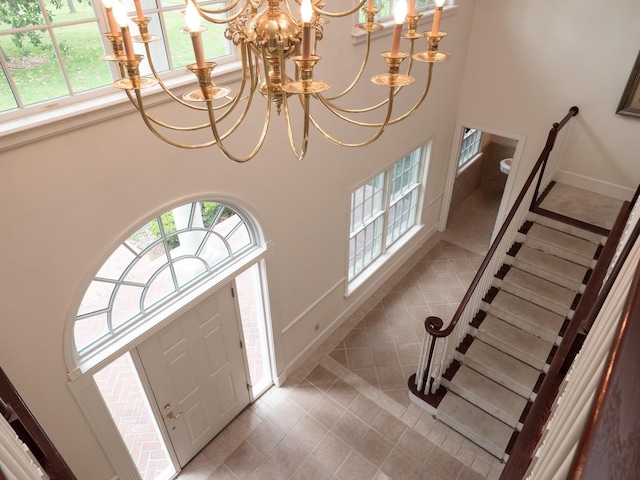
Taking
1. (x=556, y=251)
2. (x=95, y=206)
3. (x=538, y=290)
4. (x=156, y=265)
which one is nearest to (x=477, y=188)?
(x=556, y=251)

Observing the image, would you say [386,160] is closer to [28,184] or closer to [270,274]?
[270,274]

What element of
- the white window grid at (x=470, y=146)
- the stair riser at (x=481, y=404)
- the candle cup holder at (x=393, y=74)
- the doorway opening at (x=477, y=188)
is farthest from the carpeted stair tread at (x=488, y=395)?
the white window grid at (x=470, y=146)

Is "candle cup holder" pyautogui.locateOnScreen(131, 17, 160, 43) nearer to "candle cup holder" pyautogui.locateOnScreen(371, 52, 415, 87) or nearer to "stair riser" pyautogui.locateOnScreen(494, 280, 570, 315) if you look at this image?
"candle cup holder" pyautogui.locateOnScreen(371, 52, 415, 87)

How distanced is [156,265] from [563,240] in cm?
496

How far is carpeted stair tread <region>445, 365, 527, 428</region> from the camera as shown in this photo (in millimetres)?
4952

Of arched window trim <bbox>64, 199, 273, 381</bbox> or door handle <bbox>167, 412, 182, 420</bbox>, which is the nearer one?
arched window trim <bbox>64, 199, 273, 381</bbox>

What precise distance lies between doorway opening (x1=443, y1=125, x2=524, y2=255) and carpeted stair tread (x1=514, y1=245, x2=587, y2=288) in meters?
1.92

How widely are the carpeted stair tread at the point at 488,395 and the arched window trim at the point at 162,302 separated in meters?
2.76

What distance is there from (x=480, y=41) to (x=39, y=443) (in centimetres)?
692

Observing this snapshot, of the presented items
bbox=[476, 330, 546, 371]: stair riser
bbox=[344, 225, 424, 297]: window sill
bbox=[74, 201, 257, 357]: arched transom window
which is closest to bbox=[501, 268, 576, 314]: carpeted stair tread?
bbox=[476, 330, 546, 371]: stair riser

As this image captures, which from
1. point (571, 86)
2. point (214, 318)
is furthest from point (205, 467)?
point (571, 86)

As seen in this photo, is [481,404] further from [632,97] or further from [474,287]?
[632,97]

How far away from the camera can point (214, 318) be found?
4488 millimetres

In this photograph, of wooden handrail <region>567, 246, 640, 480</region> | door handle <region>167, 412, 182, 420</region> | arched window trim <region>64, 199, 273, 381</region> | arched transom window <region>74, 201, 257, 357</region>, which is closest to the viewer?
wooden handrail <region>567, 246, 640, 480</region>
